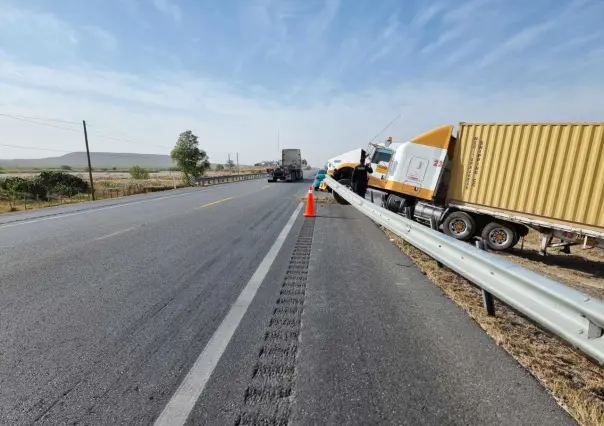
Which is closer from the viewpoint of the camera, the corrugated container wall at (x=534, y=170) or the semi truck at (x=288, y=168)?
the corrugated container wall at (x=534, y=170)

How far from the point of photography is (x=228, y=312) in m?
3.29

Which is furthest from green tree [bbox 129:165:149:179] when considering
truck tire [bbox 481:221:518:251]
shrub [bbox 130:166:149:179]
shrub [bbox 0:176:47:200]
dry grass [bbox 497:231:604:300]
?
dry grass [bbox 497:231:604:300]

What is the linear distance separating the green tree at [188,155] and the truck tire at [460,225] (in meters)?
40.3

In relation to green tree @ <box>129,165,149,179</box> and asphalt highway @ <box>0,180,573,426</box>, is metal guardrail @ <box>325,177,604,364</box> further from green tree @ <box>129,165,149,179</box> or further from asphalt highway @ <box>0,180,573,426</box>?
green tree @ <box>129,165,149,179</box>

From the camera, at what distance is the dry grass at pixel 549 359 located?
6.68 ft

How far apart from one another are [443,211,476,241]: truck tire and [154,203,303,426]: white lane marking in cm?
710

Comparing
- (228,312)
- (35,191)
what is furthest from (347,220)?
(35,191)

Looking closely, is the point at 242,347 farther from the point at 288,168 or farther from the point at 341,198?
the point at 288,168

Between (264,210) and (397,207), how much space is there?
4864mm

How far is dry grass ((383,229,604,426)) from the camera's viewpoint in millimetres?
2037

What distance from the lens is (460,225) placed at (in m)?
9.02

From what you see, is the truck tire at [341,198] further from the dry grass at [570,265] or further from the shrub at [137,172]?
the shrub at [137,172]

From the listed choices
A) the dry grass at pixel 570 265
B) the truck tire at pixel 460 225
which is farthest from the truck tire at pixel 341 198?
the dry grass at pixel 570 265

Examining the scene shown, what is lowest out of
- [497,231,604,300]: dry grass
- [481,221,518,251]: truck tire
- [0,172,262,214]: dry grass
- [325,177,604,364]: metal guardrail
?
[0,172,262,214]: dry grass
